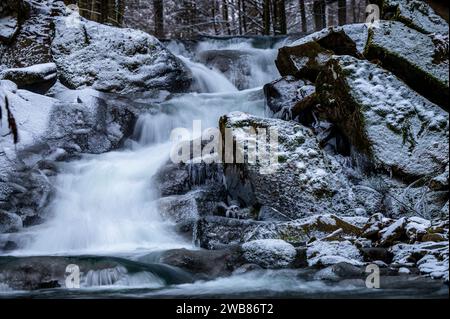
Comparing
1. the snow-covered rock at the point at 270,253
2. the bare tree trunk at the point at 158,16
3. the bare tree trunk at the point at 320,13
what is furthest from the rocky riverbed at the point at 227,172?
the bare tree trunk at the point at 320,13

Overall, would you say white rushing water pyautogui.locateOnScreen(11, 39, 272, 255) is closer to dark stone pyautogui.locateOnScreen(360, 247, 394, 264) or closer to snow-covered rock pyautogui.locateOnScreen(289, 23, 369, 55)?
snow-covered rock pyautogui.locateOnScreen(289, 23, 369, 55)

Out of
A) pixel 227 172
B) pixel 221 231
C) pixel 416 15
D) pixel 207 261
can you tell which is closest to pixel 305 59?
pixel 416 15

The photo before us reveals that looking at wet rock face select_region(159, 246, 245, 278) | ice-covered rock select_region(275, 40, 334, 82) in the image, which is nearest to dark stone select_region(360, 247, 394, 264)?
wet rock face select_region(159, 246, 245, 278)

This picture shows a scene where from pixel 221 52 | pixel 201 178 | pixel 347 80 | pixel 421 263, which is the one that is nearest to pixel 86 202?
pixel 201 178

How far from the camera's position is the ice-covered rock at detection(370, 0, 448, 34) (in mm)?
8930

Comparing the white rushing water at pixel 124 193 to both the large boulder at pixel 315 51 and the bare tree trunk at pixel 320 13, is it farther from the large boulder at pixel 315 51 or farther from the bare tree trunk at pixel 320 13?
the bare tree trunk at pixel 320 13

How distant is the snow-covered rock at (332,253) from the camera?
18.2 feet

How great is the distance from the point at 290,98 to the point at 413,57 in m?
2.50

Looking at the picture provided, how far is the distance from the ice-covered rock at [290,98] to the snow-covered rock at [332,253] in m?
3.95

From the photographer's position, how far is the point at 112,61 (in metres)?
12.1

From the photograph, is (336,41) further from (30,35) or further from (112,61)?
(30,35)

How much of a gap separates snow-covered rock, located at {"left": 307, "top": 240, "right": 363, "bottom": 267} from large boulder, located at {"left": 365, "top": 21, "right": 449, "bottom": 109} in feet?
11.6

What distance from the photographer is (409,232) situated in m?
5.93
